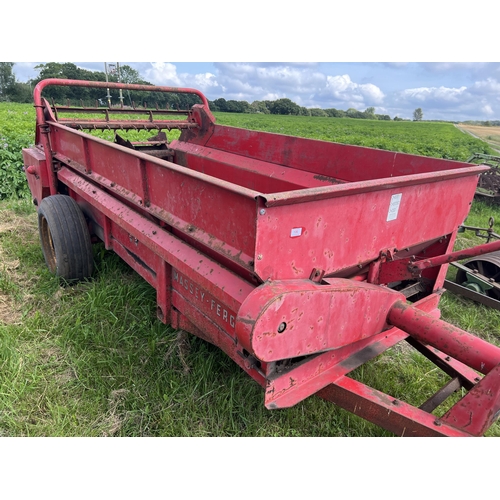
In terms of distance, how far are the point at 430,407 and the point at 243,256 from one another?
1523 millimetres

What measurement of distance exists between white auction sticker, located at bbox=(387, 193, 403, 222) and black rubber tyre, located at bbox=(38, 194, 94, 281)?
2608 mm

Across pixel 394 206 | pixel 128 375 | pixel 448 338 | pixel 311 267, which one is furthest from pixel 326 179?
pixel 128 375

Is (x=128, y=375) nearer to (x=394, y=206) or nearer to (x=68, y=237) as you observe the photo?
(x=68, y=237)

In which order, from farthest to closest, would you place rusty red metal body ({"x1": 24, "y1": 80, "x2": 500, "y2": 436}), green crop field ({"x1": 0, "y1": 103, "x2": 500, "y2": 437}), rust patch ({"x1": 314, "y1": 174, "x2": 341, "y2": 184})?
rust patch ({"x1": 314, "y1": 174, "x2": 341, "y2": 184}), green crop field ({"x1": 0, "y1": 103, "x2": 500, "y2": 437}), rusty red metal body ({"x1": 24, "y1": 80, "x2": 500, "y2": 436})

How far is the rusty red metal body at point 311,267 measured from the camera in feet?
5.27

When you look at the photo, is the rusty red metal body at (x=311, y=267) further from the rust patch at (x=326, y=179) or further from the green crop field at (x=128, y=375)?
the green crop field at (x=128, y=375)

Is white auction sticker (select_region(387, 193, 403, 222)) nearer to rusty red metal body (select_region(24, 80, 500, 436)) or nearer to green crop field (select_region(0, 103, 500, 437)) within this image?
rusty red metal body (select_region(24, 80, 500, 436))

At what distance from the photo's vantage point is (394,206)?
2070 mm

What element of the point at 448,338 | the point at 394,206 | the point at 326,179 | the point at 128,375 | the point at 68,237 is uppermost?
the point at 394,206

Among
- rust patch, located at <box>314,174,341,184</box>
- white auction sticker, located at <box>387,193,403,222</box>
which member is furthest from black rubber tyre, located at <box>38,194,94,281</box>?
white auction sticker, located at <box>387,193,403,222</box>

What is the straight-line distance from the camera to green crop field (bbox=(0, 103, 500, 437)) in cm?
239

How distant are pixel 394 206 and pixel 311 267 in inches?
24.7

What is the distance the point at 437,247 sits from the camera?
2.75m

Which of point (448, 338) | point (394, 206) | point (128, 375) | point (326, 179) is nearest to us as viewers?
point (448, 338)
